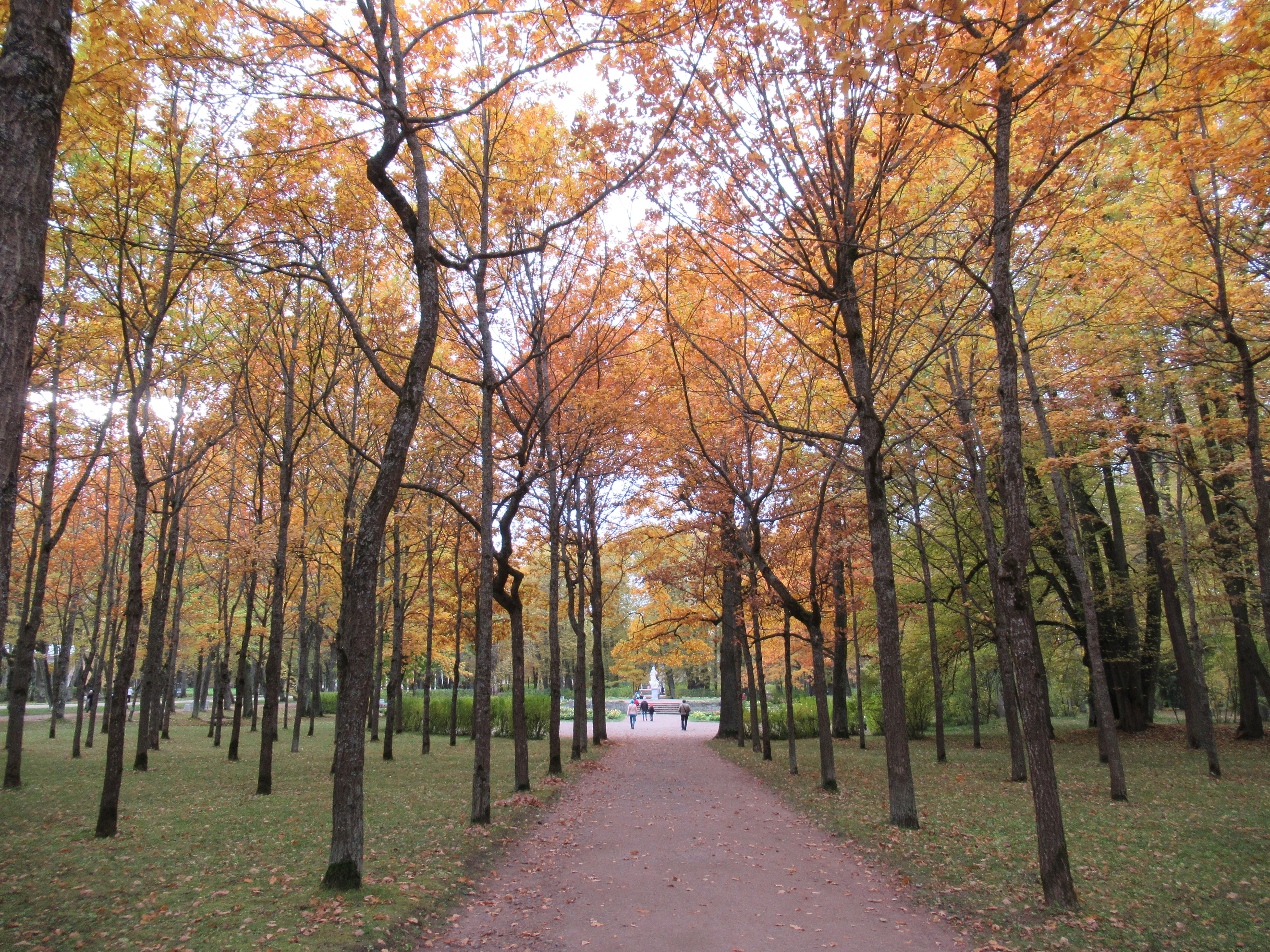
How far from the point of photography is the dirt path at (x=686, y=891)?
4.97 metres

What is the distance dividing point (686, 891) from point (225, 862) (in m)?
4.75

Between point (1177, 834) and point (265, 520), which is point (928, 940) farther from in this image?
point (265, 520)

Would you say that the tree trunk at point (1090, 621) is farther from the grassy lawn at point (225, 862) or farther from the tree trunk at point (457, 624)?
the tree trunk at point (457, 624)

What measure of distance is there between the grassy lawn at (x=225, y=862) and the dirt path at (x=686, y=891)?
61 centimetres

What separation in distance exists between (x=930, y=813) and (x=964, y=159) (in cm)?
1060

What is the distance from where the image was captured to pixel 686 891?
6.16 metres

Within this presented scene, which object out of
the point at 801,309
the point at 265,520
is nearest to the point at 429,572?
the point at 265,520

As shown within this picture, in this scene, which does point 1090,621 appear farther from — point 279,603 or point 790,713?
point 279,603

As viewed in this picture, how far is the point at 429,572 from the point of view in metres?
18.9

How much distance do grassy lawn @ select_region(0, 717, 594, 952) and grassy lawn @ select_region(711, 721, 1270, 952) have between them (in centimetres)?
464

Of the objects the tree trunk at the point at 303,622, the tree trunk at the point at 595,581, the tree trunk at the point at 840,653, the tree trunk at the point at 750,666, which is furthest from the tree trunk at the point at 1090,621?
the tree trunk at the point at 303,622

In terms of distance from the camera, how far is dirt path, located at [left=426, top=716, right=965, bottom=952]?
4969mm

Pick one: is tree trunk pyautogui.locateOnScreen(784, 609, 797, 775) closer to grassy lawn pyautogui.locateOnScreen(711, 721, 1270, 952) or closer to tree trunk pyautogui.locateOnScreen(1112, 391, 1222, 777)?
grassy lawn pyautogui.locateOnScreen(711, 721, 1270, 952)

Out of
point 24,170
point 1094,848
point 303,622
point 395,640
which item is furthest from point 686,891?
point 303,622
